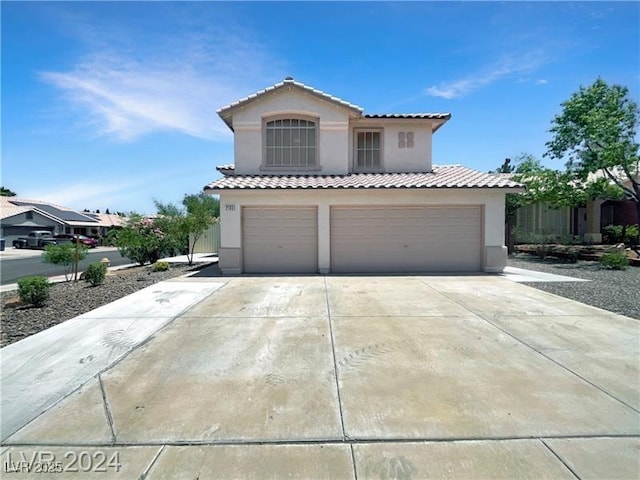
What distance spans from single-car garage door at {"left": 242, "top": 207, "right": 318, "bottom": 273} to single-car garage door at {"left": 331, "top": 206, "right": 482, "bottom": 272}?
0.86 m

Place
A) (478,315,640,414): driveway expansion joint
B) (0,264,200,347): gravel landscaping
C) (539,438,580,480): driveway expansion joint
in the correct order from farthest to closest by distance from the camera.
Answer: (0,264,200,347): gravel landscaping, (478,315,640,414): driveway expansion joint, (539,438,580,480): driveway expansion joint

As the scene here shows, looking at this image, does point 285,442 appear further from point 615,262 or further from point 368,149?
point 615,262

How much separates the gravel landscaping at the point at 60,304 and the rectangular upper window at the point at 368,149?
904cm

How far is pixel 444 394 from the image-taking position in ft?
13.2

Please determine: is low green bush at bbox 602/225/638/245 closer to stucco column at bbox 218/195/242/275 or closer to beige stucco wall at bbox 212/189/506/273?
beige stucco wall at bbox 212/189/506/273

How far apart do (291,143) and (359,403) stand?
40.7ft

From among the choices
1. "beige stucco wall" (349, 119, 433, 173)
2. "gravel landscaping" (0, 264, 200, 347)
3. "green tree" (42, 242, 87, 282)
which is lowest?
"gravel landscaping" (0, 264, 200, 347)

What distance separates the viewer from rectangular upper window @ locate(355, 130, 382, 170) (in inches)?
614

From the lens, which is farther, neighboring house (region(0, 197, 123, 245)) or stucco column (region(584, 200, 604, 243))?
neighboring house (region(0, 197, 123, 245))

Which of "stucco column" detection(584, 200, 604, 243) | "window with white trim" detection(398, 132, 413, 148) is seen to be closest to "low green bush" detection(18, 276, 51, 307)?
"window with white trim" detection(398, 132, 413, 148)

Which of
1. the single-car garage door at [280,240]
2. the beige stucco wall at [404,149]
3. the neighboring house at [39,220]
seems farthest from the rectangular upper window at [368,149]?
the neighboring house at [39,220]

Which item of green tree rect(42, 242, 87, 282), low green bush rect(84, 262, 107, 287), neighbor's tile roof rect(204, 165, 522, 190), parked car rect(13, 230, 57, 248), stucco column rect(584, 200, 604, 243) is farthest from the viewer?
parked car rect(13, 230, 57, 248)

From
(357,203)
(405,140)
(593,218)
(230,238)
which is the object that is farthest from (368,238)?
(593,218)

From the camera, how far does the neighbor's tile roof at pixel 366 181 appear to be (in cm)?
1267
